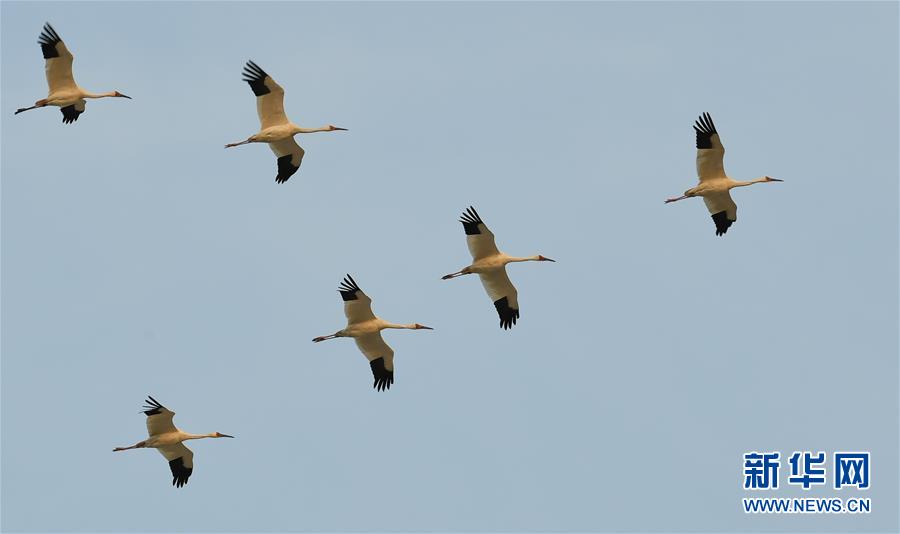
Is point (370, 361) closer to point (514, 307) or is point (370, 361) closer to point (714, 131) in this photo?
point (514, 307)

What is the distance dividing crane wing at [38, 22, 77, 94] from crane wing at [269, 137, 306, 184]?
4516mm

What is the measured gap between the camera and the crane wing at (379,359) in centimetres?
3300

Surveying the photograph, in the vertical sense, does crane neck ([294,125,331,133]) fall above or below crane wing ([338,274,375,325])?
above

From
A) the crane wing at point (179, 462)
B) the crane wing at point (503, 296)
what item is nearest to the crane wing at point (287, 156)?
the crane wing at point (503, 296)

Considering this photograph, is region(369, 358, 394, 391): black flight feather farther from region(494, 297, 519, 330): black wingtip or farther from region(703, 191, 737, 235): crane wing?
region(703, 191, 737, 235): crane wing

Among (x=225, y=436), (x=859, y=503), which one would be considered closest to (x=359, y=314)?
(x=225, y=436)

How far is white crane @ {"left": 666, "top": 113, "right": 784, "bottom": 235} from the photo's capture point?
1299 inches

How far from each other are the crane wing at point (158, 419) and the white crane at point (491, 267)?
235 inches

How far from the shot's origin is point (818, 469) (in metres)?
31.2

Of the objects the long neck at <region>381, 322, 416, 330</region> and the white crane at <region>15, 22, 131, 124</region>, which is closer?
the long neck at <region>381, 322, 416, 330</region>

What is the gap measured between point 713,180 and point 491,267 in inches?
194

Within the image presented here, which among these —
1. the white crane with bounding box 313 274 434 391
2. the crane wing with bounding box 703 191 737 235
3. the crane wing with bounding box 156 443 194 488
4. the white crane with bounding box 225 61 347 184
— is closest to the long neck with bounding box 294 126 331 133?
the white crane with bounding box 225 61 347 184

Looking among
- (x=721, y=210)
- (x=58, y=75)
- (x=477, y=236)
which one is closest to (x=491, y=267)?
(x=477, y=236)

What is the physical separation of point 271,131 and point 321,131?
1.94 meters
